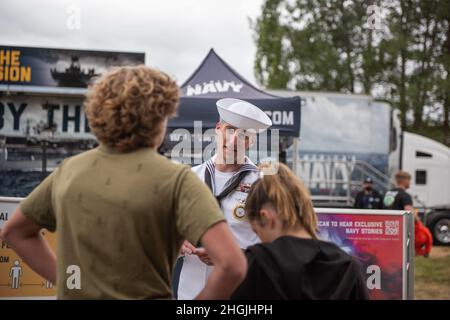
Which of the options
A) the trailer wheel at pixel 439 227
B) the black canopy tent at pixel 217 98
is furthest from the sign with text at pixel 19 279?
the trailer wheel at pixel 439 227

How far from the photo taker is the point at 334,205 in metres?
16.1

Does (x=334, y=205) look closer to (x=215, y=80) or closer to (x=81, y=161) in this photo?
(x=215, y=80)

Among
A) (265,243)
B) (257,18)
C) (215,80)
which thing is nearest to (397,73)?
(257,18)

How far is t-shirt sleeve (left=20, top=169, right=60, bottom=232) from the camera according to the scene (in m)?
1.91

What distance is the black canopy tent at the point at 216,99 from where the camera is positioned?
725cm

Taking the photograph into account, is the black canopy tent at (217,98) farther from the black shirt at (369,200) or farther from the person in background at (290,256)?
the person in background at (290,256)

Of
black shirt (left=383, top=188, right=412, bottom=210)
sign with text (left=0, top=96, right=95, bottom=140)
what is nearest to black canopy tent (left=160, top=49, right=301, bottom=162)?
black shirt (left=383, top=188, right=412, bottom=210)

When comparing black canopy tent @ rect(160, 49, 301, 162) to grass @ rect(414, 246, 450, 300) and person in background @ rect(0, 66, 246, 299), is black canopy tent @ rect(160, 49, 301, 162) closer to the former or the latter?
grass @ rect(414, 246, 450, 300)

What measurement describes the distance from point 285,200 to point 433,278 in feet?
29.9

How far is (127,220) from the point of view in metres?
1.70

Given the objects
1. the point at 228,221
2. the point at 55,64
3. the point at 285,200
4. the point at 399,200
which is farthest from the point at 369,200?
the point at 285,200

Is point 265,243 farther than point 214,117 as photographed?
No

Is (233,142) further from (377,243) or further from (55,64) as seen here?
(55,64)

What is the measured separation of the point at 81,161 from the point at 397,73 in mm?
25851
